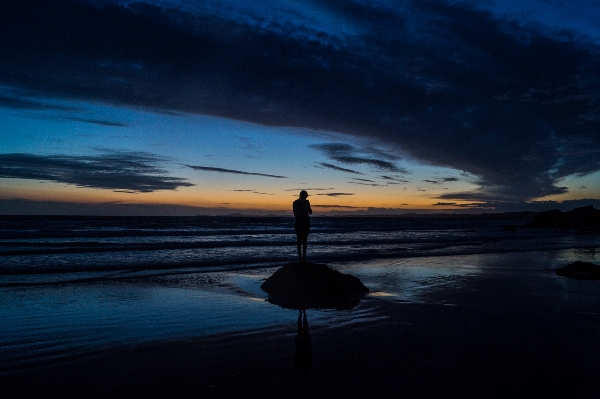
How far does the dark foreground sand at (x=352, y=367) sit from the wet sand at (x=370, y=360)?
0.04 ft

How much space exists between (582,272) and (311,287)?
31.5ft

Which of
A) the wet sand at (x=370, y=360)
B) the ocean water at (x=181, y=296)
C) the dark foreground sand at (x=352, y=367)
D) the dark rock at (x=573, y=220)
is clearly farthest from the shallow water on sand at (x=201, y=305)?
the dark rock at (x=573, y=220)

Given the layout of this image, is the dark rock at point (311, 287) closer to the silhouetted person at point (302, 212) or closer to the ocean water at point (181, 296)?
the ocean water at point (181, 296)

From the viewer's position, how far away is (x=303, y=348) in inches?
213

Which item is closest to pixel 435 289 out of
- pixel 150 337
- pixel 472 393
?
pixel 472 393

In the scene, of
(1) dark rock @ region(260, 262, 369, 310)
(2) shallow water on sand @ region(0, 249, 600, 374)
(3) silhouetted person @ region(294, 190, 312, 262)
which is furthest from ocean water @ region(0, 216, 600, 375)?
(3) silhouetted person @ region(294, 190, 312, 262)

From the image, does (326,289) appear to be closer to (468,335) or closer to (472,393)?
(468,335)

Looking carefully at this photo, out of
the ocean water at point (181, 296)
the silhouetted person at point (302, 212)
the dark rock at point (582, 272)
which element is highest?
the silhouetted person at point (302, 212)

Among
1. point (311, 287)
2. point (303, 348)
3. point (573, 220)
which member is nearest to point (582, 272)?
point (311, 287)

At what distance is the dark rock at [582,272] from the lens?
39.9ft

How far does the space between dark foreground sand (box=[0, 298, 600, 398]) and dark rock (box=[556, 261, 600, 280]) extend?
7.06m

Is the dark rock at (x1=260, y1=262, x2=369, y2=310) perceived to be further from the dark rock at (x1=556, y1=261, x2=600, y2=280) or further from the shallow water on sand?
the dark rock at (x1=556, y1=261, x2=600, y2=280)

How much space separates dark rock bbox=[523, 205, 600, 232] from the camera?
55591mm

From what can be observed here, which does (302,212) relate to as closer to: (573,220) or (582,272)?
(582,272)
